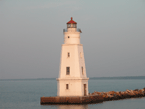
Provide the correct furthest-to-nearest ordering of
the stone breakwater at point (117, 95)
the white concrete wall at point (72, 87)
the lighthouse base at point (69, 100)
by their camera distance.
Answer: the stone breakwater at point (117, 95)
the white concrete wall at point (72, 87)
the lighthouse base at point (69, 100)

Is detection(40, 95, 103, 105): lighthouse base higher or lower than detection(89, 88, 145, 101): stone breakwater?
lower

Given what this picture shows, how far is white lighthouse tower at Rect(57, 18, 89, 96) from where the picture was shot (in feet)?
119

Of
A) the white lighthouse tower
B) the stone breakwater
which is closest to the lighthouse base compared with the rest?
the white lighthouse tower

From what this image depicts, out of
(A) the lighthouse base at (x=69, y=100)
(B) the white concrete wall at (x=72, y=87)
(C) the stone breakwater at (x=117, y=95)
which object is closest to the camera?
(A) the lighthouse base at (x=69, y=100)

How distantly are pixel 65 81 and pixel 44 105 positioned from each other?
3379mm

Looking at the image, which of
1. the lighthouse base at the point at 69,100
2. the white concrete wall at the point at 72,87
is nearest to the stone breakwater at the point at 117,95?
the white concrete wall at the point at 72,87

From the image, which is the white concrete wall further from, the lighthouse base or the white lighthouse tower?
the lighthouse base

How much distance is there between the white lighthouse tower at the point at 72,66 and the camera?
36375 millimetres

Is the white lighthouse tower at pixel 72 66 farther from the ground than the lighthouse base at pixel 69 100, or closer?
farther from the ground

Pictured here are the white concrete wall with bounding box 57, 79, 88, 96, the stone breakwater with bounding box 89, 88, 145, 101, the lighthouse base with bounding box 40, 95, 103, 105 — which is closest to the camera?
the lighthouse base with bounding box 40, 95, 103, 105

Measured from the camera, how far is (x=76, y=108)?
33.4 metres

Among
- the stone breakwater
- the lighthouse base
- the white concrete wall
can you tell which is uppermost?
the stone breakwater

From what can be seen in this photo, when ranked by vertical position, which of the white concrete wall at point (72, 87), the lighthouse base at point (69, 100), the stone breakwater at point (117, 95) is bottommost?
the lighthouse base at point (69, 100)

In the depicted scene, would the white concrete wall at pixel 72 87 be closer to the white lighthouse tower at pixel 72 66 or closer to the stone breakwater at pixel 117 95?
the white lighthouse tower at pixel 72 66
